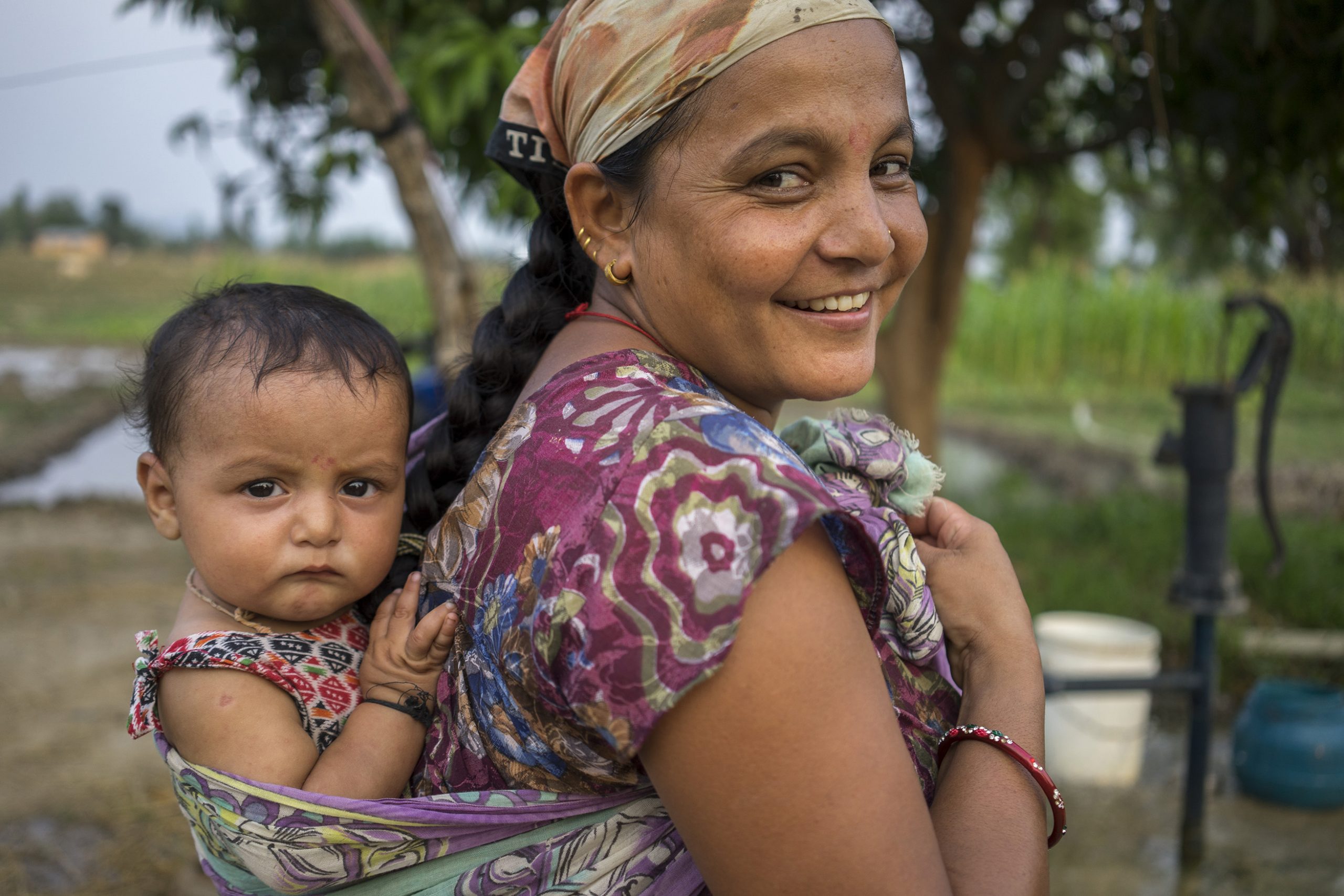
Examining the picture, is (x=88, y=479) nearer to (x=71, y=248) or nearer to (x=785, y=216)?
(x=71, y=248)

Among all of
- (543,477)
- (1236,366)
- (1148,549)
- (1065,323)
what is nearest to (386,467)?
(543,477)

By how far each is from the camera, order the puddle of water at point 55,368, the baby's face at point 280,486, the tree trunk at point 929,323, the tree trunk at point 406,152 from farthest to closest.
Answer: the puddle of water at point 55,368
the tree trunk at point 929,323
the tree trunk at point 406,152
the baby's face at point 280,486

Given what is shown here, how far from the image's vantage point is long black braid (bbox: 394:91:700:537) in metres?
1.46

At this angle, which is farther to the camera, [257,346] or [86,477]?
[86,477]

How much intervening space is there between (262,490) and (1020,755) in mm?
940

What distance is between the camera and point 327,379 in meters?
1.30

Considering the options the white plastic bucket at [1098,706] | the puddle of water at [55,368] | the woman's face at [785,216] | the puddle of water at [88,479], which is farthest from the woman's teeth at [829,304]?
the puddle of water at [55,368]

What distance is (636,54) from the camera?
1216mm

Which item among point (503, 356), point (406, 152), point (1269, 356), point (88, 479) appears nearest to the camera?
point (503, 356)

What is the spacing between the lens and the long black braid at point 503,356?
4.80 feet

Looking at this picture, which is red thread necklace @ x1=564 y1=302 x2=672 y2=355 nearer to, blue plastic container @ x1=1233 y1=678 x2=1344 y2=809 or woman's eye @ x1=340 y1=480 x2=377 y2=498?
woman's eye @ x1=340 y1=480 x2=377 y2=498

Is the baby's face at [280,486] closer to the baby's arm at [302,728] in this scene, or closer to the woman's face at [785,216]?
the baby's arm at [302,728]

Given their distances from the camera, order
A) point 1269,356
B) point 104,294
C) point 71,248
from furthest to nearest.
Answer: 1. point 104,294
2. point 71,248
3. point 1269,356

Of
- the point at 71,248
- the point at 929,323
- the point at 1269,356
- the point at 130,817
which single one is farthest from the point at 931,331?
the point at 71,248
